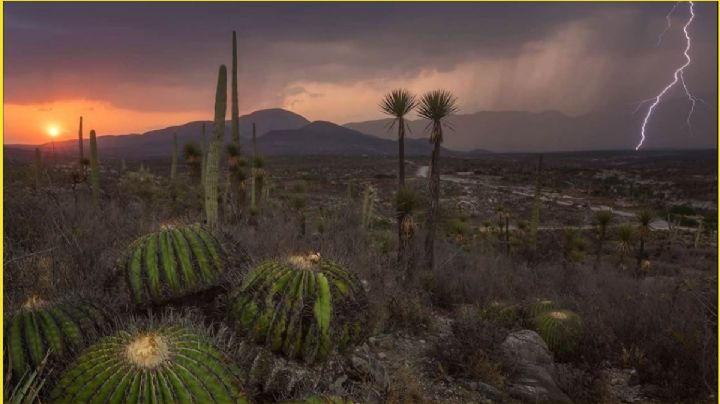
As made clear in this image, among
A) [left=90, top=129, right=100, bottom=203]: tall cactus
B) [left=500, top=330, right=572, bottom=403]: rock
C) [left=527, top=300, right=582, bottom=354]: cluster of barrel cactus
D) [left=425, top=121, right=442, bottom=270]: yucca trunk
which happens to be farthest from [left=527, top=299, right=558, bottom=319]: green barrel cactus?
[left=90, top=129, right=100, bottom=203]: tall cactus

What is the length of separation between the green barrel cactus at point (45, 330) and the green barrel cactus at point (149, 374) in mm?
691

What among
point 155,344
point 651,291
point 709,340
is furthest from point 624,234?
point 155,344

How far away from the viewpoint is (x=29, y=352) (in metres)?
3.38

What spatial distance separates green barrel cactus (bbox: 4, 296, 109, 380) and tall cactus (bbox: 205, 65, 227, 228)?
4894mm

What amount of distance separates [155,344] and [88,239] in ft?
18.4

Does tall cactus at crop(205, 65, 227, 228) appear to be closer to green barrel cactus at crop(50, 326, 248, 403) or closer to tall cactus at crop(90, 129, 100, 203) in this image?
tall cactus at crop(90, 129, 100, 203)

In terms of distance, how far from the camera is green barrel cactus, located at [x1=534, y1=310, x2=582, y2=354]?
716 cm

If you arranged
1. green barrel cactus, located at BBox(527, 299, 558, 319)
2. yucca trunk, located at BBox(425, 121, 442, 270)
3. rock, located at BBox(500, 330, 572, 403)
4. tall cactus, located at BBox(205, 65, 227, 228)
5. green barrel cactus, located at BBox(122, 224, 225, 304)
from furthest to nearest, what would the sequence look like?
yucca trunk, located at BBox(425, 121, 442, 270) < tall cactus, located at BBox(205, 65, 227, 228) < green barrel cactus, located at BBox(527, 299, 558, 319) < rock, located at BBox(500, 330, 572, 403) < green barrel cactus, located at BBox(122, 224, 225, 304)

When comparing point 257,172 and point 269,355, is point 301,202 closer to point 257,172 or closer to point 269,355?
point 257,172

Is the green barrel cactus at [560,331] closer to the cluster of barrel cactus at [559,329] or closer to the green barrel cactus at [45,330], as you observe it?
the cluster of barrel cactus at [559,329]

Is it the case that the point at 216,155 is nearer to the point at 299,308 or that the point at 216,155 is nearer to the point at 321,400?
the point at 299,308

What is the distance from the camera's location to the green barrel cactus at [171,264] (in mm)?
4414

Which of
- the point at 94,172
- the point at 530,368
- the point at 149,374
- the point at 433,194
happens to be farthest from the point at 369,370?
the point at 94,172

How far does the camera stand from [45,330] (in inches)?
138
